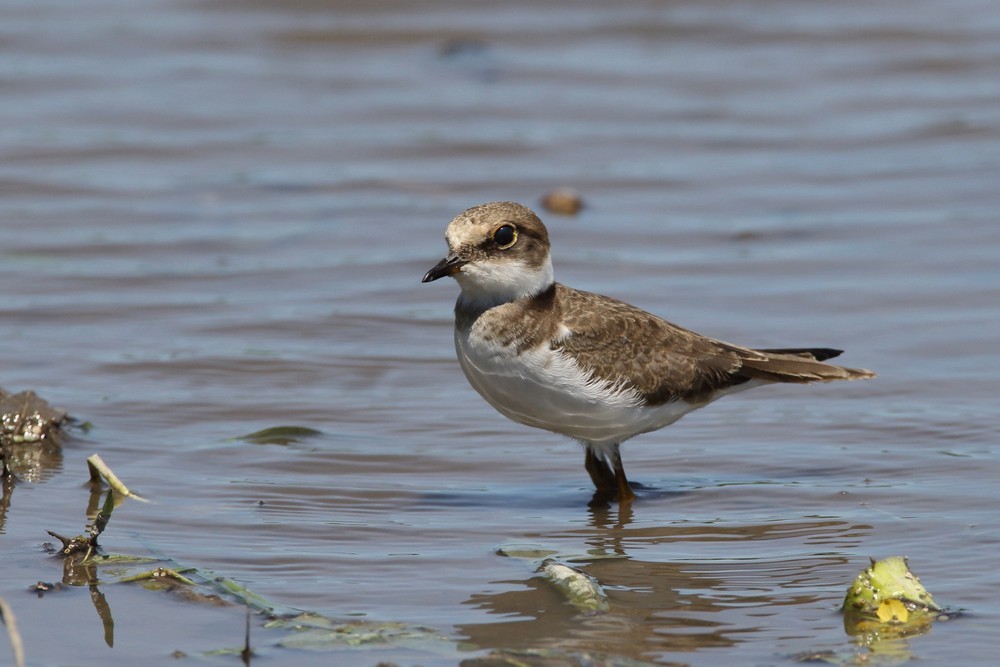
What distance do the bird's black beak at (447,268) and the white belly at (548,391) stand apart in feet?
0.98

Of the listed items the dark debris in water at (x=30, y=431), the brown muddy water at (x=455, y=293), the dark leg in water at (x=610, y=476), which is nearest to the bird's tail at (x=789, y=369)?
the brown muddy water at (x=455, y=293)

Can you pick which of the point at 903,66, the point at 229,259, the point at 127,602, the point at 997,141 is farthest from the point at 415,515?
the point at 903,66

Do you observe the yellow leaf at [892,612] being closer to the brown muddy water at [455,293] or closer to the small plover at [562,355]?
the brown muddy water at [455,293]

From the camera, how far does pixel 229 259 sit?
398 inches

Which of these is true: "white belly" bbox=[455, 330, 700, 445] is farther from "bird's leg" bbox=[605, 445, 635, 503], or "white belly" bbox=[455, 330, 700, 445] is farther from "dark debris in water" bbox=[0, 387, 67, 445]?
"dark debris in water" bbox=[0, 387, 67, 445]

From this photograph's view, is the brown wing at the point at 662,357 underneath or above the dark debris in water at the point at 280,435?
above

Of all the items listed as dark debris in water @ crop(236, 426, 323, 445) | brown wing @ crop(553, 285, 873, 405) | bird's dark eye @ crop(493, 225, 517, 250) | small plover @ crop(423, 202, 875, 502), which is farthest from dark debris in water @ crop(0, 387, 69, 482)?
brown wing @ crop(553, 285, 873, 405)

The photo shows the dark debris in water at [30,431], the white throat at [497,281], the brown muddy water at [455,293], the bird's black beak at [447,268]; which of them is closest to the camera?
the brown muddy water at [455,293]

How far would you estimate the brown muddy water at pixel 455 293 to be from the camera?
204 inches

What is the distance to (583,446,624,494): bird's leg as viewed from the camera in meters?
6.50

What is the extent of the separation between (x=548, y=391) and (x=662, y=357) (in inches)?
27.3

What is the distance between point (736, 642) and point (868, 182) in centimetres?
757

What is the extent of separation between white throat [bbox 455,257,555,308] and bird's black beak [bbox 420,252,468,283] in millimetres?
35

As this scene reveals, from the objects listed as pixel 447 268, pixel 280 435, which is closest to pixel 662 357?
pixel 447 268
